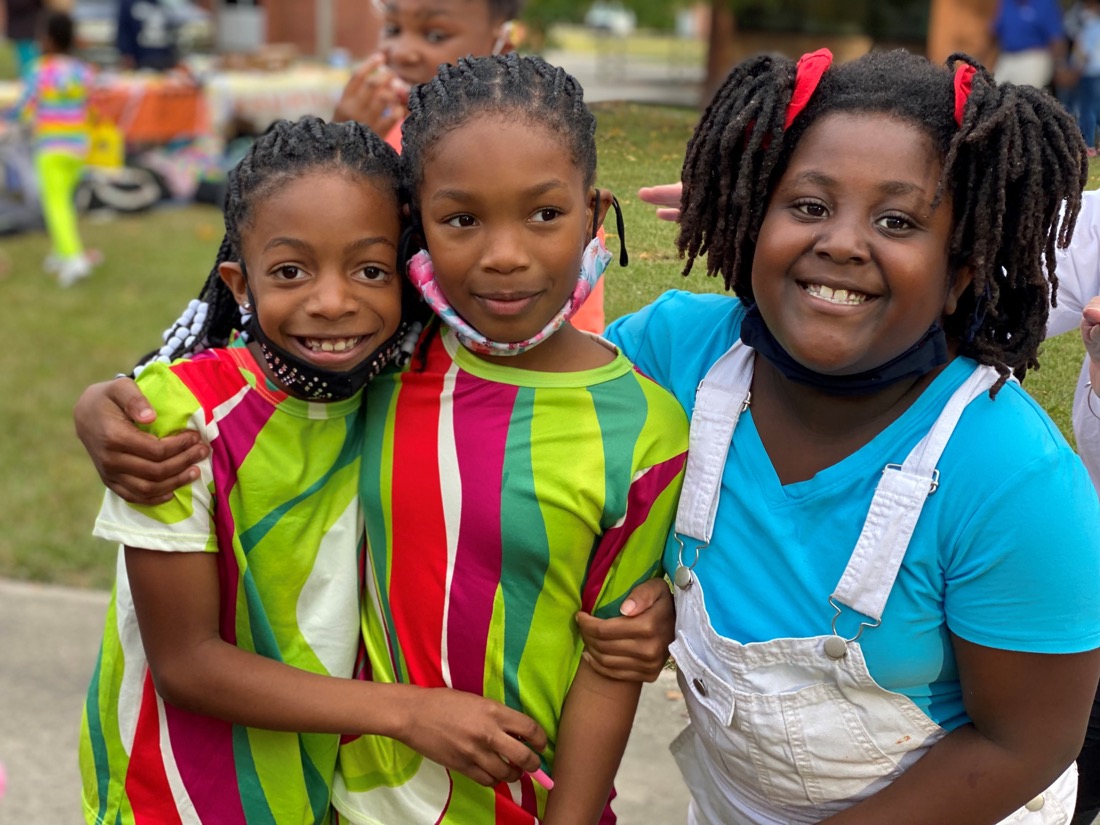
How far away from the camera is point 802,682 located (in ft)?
5.91

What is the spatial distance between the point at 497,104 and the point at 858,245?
1.82 feet

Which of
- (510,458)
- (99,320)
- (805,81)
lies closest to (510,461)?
(510,458)

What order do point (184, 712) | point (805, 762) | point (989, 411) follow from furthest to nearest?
point (184, 712) → point (805, 762) → point (989, 411)

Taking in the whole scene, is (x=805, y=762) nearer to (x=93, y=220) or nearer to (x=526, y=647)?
(x=526, y=647)

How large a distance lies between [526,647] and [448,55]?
1.80 metres

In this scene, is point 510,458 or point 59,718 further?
point 59,718

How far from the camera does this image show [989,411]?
66.8 inches

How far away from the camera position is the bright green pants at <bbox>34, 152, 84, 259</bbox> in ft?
28.3

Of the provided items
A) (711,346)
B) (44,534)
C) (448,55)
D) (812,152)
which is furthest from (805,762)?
(44,534)

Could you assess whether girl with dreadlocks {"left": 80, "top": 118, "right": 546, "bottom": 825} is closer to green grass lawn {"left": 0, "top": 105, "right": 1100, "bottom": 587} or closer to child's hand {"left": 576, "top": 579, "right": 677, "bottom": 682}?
child's hand {"left": 576, "top": 579, "right": 677, "bottom": 682}

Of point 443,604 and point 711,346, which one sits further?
point 711,346

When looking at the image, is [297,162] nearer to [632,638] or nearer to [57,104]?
[632,638]

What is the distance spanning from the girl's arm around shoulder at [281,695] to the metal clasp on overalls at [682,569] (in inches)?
12.1

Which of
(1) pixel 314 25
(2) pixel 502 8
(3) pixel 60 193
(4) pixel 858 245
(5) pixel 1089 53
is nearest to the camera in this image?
(4) pixel 858 245
